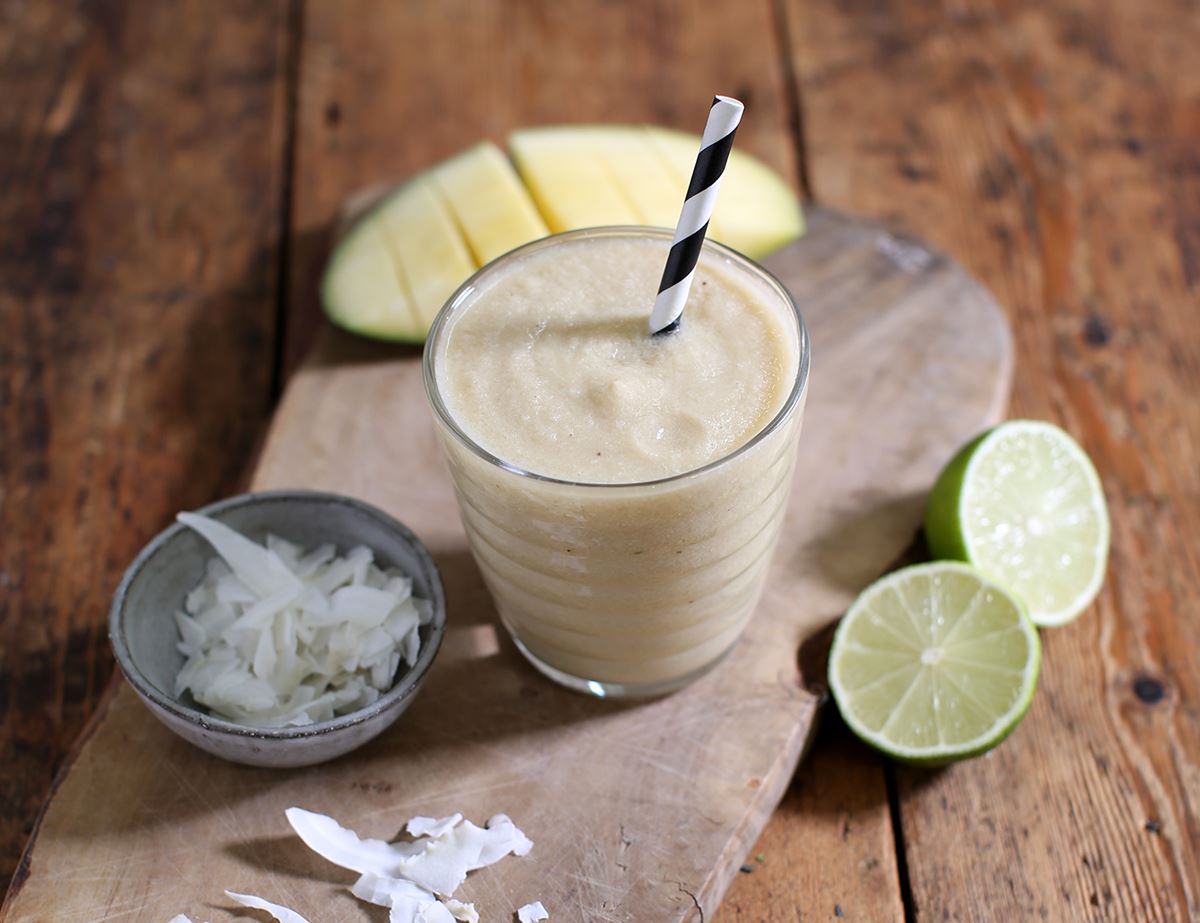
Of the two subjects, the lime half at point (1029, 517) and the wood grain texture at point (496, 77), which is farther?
the wood grain texture at point (496, 77)

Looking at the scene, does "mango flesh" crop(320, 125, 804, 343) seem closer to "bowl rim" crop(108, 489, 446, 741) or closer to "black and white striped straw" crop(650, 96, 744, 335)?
"bowl rim" crop(108, 489, 446, 741)

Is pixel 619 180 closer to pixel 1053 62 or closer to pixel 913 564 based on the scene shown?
pixel 913 564

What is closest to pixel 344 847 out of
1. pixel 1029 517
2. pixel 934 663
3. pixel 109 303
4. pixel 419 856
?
pixel 419 856

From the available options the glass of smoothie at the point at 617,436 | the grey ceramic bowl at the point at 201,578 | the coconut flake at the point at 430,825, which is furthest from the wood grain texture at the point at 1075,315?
the grey ceramic bowl at the point at 201,578

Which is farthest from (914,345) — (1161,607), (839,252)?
(1161,607)

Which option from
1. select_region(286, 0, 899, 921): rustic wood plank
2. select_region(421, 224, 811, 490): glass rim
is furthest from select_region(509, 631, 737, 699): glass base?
select_region(286, 0, 899, 921): rustic wood plank

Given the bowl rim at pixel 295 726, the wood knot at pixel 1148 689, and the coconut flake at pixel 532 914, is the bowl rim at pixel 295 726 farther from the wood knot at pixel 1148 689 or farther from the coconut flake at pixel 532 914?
the wood knot at pixel 1148 689

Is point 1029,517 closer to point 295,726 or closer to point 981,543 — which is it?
point 981,543
